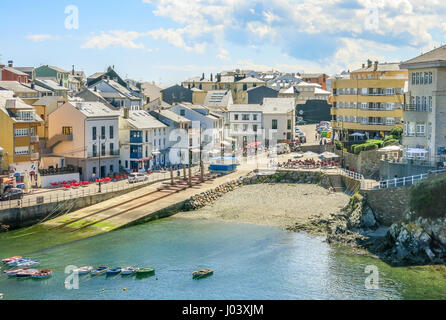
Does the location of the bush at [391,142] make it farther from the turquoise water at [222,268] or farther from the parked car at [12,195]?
the parked car at [12,195]

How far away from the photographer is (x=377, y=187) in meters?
53.9

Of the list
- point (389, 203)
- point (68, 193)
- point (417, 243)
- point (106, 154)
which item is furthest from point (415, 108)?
point (106, 154)

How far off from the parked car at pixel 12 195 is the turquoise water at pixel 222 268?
32.5 ft

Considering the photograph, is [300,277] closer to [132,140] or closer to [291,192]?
[291,192]

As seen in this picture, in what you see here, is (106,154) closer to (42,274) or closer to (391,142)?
(391,142)

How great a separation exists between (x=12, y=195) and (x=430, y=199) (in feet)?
112

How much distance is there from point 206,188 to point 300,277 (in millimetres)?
26924

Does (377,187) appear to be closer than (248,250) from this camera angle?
No

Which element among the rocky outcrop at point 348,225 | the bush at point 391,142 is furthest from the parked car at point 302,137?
the rocky outcrop at point 348,225

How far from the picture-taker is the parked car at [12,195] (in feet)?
186

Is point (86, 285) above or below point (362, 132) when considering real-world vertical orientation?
below

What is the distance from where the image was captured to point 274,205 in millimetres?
62250
